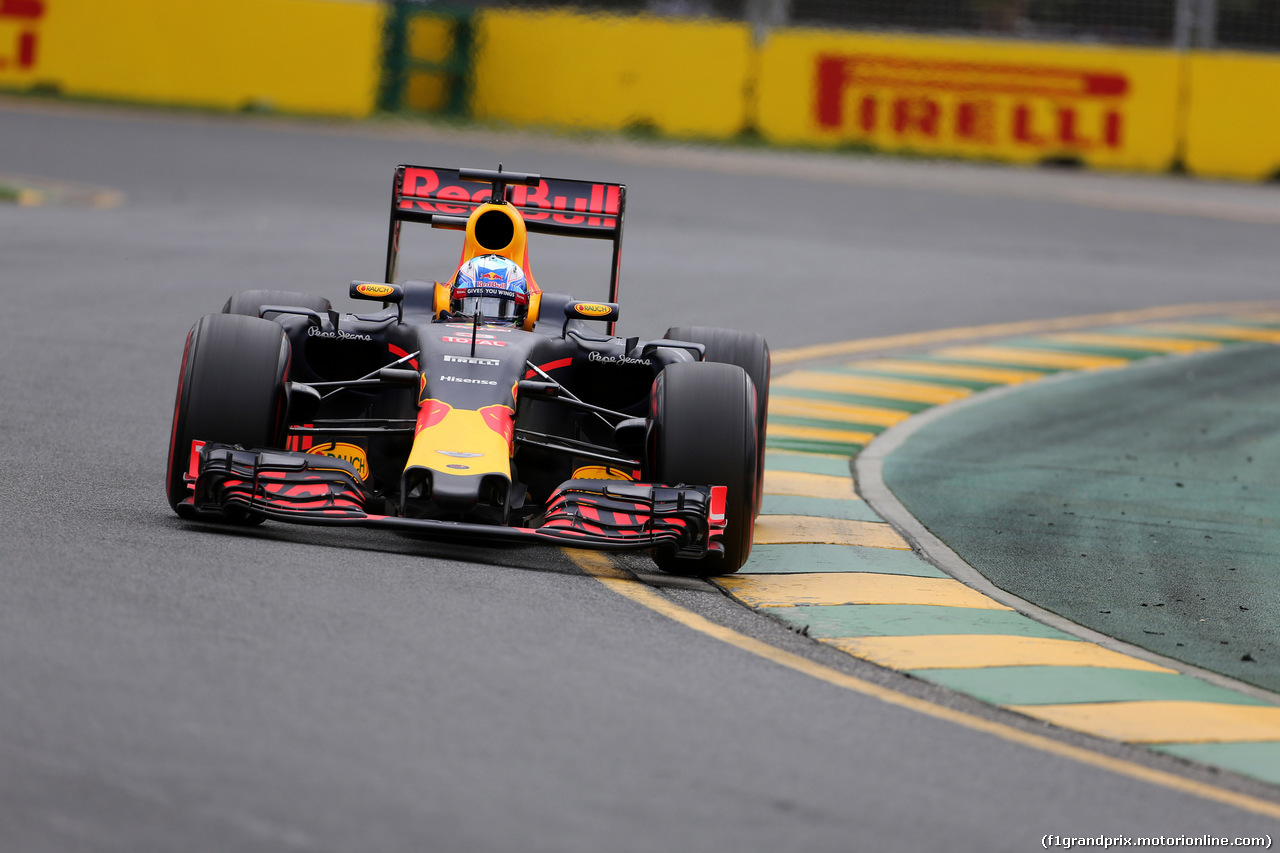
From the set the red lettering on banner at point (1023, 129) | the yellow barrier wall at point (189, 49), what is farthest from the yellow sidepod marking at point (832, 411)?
the yellow barrier wall at point (189, 49)

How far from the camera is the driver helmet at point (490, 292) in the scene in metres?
8.02

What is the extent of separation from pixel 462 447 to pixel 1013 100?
2229 centimetres

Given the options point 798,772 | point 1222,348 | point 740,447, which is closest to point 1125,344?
point 1222,348

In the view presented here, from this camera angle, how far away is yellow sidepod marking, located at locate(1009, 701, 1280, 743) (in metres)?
5.54

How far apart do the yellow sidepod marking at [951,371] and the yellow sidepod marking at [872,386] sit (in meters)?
0.40

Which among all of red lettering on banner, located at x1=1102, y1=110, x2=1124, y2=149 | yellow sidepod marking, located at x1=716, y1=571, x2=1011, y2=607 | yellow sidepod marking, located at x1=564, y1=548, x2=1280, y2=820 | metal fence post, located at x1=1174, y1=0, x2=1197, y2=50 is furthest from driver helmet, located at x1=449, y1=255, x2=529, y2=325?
metal fence post, located at x1=1174, y1=0, x2=1197, y2=50

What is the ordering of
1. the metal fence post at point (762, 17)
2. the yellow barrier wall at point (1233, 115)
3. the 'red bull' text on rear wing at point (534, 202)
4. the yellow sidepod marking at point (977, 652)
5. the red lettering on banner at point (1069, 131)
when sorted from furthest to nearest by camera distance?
the metal fence post at point (762, 17) → the red lettering on banner at point (1069, 131) → the yellow barrier wall at point (1233, 115) → the 'red bull' text on rear wing at point (534, 202) → the yellow sidepod marking at point (977, 652)

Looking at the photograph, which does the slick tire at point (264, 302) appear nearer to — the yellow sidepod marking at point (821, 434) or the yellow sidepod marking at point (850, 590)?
the yellow sidepod marking at point (850, 590)

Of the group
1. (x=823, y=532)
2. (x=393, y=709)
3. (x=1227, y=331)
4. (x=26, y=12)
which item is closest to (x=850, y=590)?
(x=823, y=532)

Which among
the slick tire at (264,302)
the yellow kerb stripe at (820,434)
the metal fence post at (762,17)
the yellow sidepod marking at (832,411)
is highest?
the metal fence post at (762,17)

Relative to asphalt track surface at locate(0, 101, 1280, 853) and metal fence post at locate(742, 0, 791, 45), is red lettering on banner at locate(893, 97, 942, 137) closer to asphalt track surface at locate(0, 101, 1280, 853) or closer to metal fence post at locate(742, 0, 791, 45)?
metal fence post at locate(742, 0, 791, 45)

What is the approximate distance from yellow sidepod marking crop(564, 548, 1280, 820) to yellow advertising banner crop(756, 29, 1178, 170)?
21.8m

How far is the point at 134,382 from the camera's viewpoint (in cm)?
1059

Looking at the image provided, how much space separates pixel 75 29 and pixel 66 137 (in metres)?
4.16
